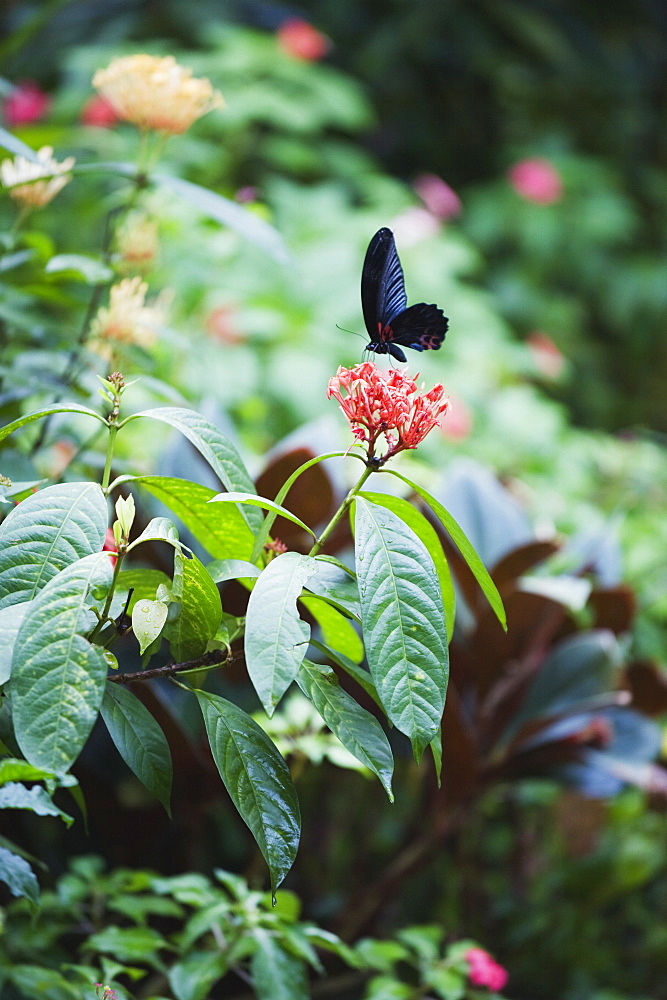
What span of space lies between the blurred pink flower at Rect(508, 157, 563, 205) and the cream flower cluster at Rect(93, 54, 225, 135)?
262cm

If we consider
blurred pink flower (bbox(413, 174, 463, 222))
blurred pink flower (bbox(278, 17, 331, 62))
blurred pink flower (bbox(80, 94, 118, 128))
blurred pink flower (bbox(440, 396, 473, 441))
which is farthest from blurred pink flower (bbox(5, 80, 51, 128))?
blurred pink flower (bbox(440, 396, 473, 441))

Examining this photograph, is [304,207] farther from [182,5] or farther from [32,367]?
[32,367]

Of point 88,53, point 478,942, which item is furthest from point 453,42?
point 478,942

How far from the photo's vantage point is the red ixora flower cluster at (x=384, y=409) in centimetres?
50

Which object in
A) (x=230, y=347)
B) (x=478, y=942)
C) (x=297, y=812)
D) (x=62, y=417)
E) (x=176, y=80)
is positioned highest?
(x=230, y=347)

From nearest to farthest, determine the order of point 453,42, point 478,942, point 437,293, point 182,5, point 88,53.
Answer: point 478,942, point 437,293, point 88,53, point 182,5, point 453,42

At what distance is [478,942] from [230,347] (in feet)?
4.74

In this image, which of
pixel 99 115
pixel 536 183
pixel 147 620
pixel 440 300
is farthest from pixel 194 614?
pixel 536 183

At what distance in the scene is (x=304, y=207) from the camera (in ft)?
9.36

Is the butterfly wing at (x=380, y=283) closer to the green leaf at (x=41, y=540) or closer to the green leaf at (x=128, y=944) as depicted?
the green leaf at (x=41, y=540)

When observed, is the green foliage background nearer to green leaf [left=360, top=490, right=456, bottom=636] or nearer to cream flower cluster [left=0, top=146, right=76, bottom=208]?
cream flower cluster [left=0, top=146, right=76, bottom=208]

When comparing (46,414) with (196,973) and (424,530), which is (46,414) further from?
(196,973)

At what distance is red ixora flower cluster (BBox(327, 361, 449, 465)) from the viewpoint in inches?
19.8

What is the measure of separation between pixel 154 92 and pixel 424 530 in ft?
1.87
